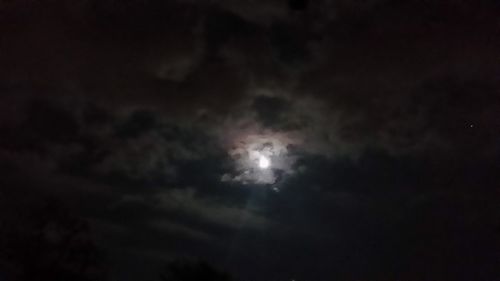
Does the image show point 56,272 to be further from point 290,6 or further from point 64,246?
point 290,6

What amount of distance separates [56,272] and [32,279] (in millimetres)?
1516

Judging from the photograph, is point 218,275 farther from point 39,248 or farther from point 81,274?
point 39,248

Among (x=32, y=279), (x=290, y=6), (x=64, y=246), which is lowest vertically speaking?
(x=290, y=6)

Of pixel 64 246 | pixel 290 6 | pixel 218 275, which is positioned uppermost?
pixel 218 275

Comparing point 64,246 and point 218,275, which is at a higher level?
point 218,275

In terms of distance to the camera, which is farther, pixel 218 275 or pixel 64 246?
pixel 218 275

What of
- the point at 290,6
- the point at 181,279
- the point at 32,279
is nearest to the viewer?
the point at 290,6

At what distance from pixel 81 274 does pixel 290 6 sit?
107 ft

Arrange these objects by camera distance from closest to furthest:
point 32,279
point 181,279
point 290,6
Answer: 1. point 290,6
2. point 32,279
3. point 181,279

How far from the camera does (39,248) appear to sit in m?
37.9

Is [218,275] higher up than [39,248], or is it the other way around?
[218,275]

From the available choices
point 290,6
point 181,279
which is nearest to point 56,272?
point 181,279

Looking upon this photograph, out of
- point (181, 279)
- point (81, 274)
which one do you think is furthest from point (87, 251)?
point (181, 279)

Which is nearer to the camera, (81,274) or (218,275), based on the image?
(81,274)
